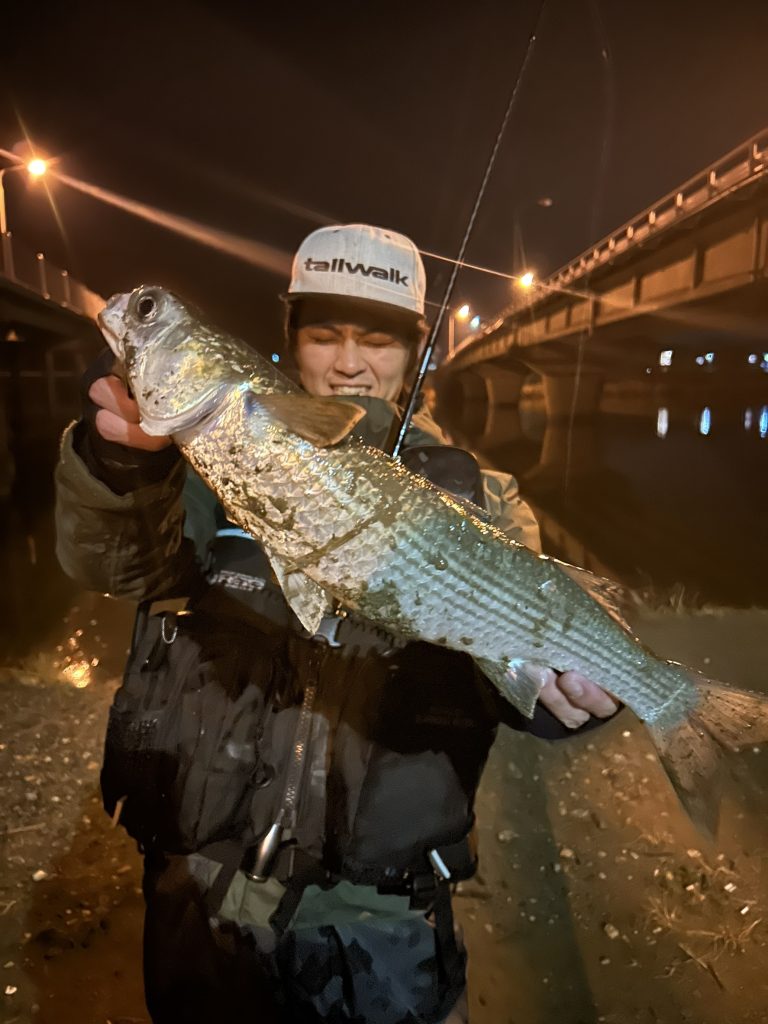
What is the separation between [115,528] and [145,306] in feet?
2.78

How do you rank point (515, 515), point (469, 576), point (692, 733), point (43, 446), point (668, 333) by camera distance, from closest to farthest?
1. point (469, 576)
2. point (692, 733)
3. point (515, 515)
4. point (668, 333)
5. point (43, 446)

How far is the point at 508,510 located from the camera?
3145 mm

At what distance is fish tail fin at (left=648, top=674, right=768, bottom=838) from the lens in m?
2.50

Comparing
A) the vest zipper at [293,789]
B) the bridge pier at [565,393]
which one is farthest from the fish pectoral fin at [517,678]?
the bridge pier at [565,393]

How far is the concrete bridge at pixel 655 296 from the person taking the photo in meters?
11.9

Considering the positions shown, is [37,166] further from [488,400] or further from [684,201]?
[488,400]

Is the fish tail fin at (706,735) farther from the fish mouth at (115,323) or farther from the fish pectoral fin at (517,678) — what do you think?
the fish mouth at (115,323)

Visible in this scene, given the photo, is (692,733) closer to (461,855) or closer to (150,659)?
(461,855)

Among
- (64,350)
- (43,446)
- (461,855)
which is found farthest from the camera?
(64,350)

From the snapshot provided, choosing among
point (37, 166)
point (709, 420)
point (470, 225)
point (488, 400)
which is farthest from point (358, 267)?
point (709, 420)

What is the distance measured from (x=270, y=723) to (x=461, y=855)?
3.26 feet

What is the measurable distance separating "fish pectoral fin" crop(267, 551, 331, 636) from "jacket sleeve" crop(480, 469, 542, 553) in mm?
1180

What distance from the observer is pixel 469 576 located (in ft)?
7.16

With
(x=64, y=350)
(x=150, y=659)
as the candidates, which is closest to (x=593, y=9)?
(x=150, y=659)
